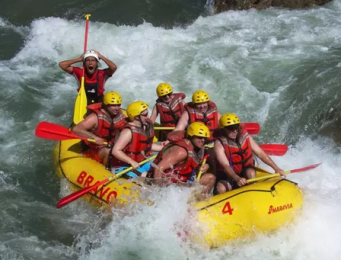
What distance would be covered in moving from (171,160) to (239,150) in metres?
0.87

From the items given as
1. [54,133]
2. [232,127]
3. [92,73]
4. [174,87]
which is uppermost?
[232,127]

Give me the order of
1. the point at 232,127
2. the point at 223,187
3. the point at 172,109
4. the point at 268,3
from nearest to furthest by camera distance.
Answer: the point at 232,127, the point at 223,187, the point at 172,109, the point at 268,3

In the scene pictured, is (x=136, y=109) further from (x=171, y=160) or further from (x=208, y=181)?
(x=208, y=181)

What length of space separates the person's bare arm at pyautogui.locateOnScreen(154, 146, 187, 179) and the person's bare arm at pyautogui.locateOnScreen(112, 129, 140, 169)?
462 mm

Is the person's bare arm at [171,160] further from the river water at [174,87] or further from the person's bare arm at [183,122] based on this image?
the person's bare arm at [183,122]

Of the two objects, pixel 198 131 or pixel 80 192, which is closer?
pixel 198 131

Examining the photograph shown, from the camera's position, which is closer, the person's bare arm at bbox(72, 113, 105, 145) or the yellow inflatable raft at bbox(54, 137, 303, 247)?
the yellow inflatable raft at bbox(54, 137, 303, 247)

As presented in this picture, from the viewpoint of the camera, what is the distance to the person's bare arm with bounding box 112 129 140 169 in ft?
18.5

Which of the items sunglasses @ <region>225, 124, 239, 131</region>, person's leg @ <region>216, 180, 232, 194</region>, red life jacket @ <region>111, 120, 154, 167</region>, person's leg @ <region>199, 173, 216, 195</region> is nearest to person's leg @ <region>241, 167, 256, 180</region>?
person's leg @ <region>216, 180, 232, 194</region>

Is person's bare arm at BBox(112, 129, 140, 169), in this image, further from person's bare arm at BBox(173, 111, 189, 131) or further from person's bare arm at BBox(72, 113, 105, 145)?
person's bare arm at BBox(173, 111, 189, 131)

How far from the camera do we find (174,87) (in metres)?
9.77

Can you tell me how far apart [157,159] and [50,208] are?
1.82m

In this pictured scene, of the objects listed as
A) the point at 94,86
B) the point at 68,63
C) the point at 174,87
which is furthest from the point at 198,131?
the point at 174,87

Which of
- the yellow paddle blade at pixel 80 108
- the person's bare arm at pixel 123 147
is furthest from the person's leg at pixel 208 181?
the yellow paddle blade at pixel 80 108
